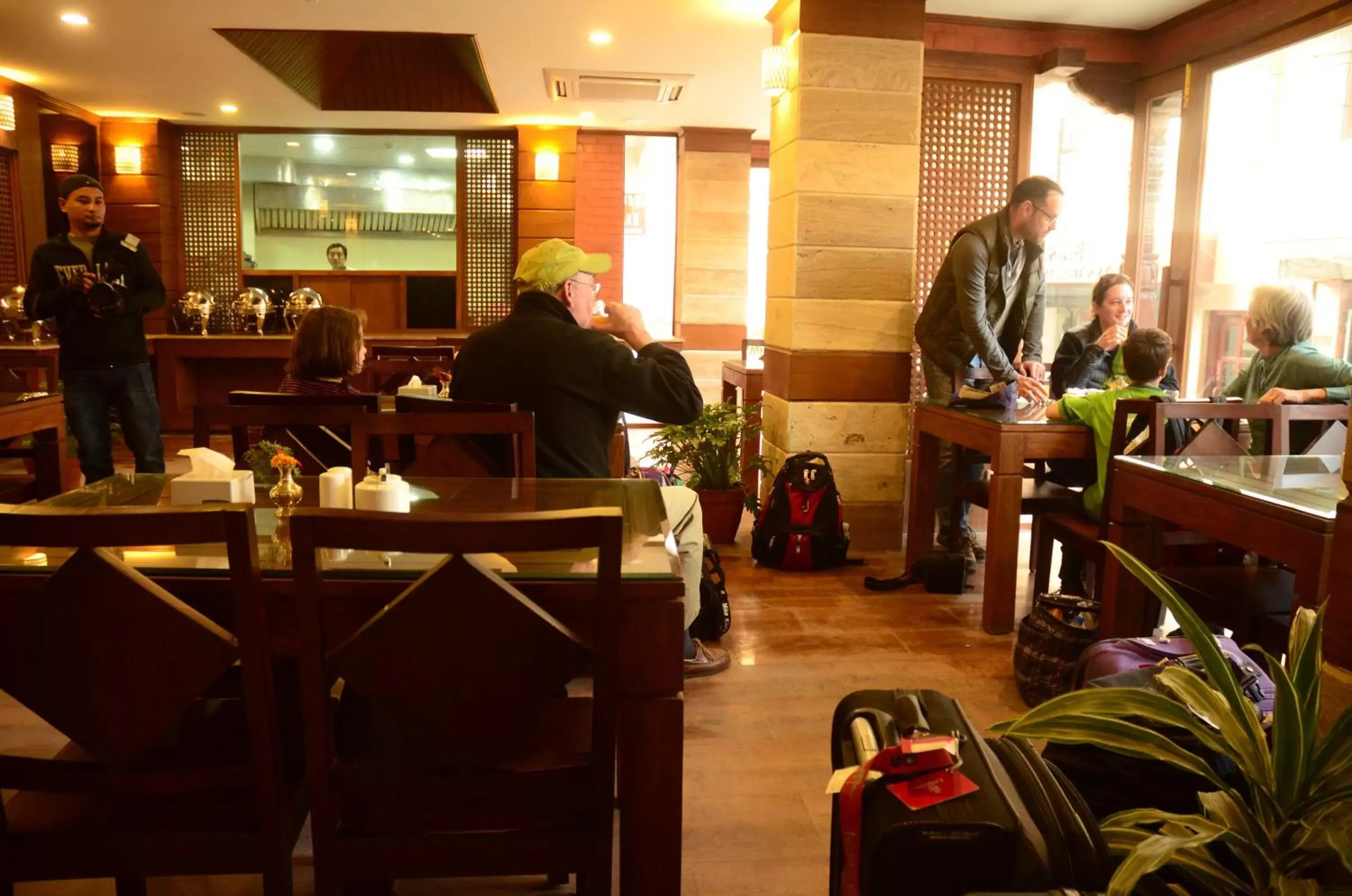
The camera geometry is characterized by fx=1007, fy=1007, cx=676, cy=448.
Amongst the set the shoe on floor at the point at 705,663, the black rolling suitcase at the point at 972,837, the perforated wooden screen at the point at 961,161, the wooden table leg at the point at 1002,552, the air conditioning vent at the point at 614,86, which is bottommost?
the shoe on floor at the point at 705,663

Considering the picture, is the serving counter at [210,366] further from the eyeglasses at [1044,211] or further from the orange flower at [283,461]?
the orange flower at [283,461]

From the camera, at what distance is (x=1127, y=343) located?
142 inches

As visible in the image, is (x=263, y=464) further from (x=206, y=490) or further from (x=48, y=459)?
(x=48, y=459)

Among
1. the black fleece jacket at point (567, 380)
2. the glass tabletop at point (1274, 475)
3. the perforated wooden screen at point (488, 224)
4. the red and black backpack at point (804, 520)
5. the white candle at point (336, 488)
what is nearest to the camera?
Answer: the white candle at point (336, 488)

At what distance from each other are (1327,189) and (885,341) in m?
2.31

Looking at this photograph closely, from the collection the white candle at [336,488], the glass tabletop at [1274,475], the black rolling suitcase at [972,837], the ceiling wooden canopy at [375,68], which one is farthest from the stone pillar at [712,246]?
the black rolling suitcase at [972,837]

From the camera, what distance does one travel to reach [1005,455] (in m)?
3.53

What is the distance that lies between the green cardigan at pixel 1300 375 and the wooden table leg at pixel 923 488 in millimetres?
1198

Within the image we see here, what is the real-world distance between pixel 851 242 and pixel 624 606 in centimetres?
351

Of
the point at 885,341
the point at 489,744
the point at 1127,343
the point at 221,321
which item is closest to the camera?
the point at 489,744

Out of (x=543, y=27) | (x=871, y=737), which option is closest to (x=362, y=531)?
(x=871, y=737)

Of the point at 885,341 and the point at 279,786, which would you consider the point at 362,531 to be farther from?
the point at 885,341

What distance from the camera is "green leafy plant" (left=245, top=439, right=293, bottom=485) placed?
2334 millimetres

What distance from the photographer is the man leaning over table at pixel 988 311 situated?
13.7ft
